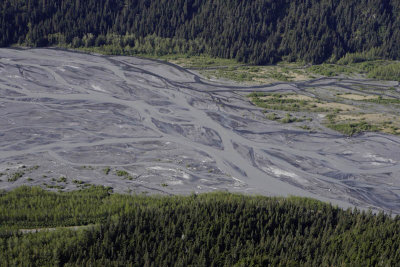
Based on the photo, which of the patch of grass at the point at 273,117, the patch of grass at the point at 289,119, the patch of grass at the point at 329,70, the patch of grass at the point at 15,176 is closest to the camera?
the patch of grass at the point at 15,176

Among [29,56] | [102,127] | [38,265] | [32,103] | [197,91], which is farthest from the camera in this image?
[29,56]

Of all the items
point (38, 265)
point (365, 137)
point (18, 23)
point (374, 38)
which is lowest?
point (38, 265)

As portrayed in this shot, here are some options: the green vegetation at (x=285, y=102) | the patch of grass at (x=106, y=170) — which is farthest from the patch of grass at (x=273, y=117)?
the patch of grass at (x=106, y=170)

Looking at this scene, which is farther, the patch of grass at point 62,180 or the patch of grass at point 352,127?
the patch of grass at point 352,127

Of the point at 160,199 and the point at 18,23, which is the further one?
the point at 18,23

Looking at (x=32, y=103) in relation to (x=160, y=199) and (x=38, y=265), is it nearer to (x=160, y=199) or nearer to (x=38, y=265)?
(x=160, y=199)

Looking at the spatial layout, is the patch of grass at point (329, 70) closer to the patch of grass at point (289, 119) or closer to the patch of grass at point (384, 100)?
the patch of grass at point (384, 100)

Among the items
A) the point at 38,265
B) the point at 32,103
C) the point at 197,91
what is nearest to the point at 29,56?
the point at 32,103
